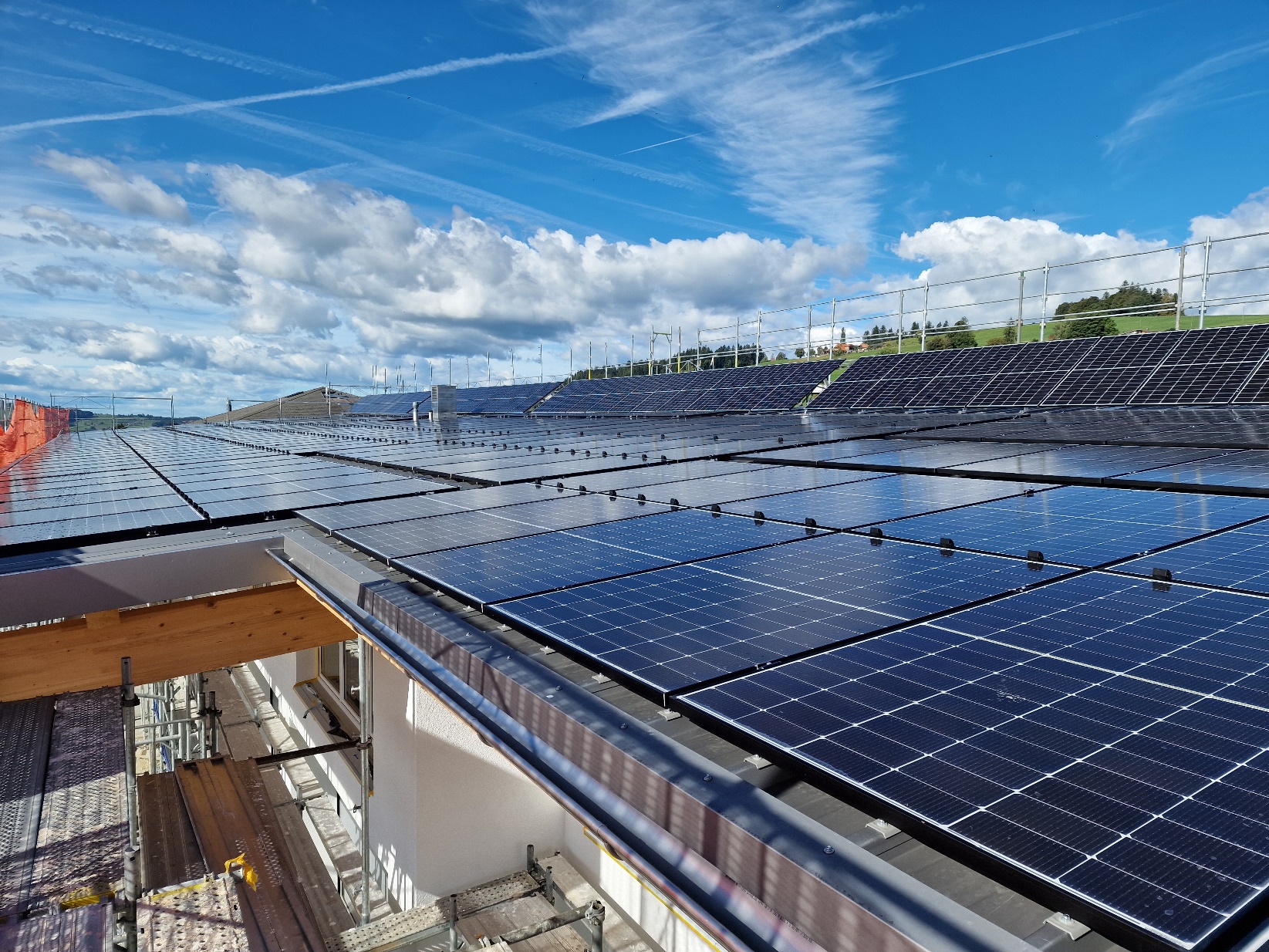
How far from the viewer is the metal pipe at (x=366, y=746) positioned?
456 inches

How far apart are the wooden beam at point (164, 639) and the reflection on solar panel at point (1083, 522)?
8397 mm

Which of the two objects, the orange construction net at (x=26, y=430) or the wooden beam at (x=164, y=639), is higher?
the orange construction net at (x=26, y=430)

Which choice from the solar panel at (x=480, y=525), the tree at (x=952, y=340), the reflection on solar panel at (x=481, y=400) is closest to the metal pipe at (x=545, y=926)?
the solar panel at (x=480, y=525)

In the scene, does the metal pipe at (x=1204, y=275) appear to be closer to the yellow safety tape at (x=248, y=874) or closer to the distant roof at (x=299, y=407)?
the yellow safety tape at (x=248, y=874)

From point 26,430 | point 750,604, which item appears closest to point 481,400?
point 26,430

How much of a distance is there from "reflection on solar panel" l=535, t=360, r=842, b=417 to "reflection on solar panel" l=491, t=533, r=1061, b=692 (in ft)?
97.6

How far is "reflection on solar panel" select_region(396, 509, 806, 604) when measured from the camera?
7516 mm

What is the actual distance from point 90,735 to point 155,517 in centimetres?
338

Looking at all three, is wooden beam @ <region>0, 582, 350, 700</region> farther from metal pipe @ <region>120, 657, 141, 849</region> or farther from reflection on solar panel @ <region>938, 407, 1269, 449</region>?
reflection on solar panel @ <region>938, 407, 1269, 449</region>

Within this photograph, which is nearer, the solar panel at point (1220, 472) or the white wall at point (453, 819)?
the solar panel at point (1220, 472)

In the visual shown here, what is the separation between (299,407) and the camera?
272 feet

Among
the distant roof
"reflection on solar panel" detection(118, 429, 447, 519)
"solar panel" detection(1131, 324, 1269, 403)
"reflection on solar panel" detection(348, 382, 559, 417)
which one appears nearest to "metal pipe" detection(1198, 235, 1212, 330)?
"solar panel" detection(1131, 324, 1269, 403)

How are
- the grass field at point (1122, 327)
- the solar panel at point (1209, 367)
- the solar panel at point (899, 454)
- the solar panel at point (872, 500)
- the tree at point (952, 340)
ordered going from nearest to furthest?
the solar panel at point (872, 500), the solar panel at point (899, 454), the solar panel at point (1209, 367), the grass field at point (1122, 327), the tree at point (952, 340)

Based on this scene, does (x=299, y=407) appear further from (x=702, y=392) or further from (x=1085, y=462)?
(x=1085, y=462)
